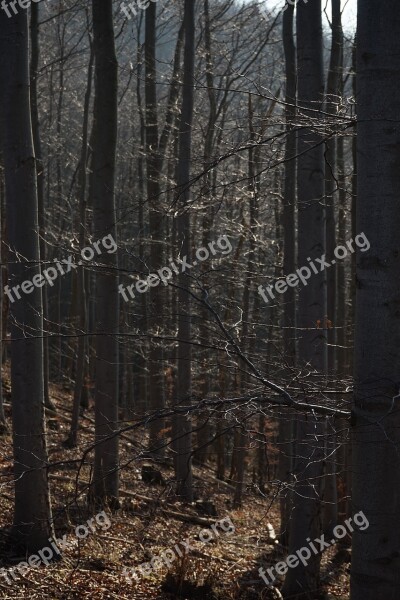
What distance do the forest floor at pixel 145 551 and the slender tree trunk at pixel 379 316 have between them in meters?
0.68

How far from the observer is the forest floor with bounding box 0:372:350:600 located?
6.66 meters

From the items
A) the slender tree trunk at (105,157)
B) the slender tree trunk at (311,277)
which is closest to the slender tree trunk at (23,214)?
the slender tree trunk at (105,157)

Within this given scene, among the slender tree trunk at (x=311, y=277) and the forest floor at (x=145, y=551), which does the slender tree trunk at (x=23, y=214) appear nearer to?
the forest floor at (x=145, y=551)

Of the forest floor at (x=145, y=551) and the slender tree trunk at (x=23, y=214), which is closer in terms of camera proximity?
the forest floor at (x=145, y=551)

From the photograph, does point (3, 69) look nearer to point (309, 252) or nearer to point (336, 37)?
point (309, 252)

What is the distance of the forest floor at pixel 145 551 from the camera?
6660 millimetres

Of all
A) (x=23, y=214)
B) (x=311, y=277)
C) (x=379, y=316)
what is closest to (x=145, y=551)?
(x=311, y=277)

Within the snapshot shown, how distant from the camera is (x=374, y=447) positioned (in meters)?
3.56

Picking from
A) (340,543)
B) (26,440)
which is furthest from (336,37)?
(26,440)

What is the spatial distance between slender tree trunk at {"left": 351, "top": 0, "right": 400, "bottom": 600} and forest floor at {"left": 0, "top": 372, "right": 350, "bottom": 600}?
0.68m

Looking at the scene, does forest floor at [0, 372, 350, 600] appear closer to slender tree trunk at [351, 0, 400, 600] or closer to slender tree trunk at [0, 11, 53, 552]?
slender tree trunk at [0, 11, 53, 552]

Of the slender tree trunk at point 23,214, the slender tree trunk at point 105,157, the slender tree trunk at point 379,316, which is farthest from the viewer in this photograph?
the slender tree trunk at point 105,157

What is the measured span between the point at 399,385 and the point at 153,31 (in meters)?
13.5

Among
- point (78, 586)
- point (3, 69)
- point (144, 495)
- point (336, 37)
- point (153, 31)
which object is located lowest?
point (144, 495)
